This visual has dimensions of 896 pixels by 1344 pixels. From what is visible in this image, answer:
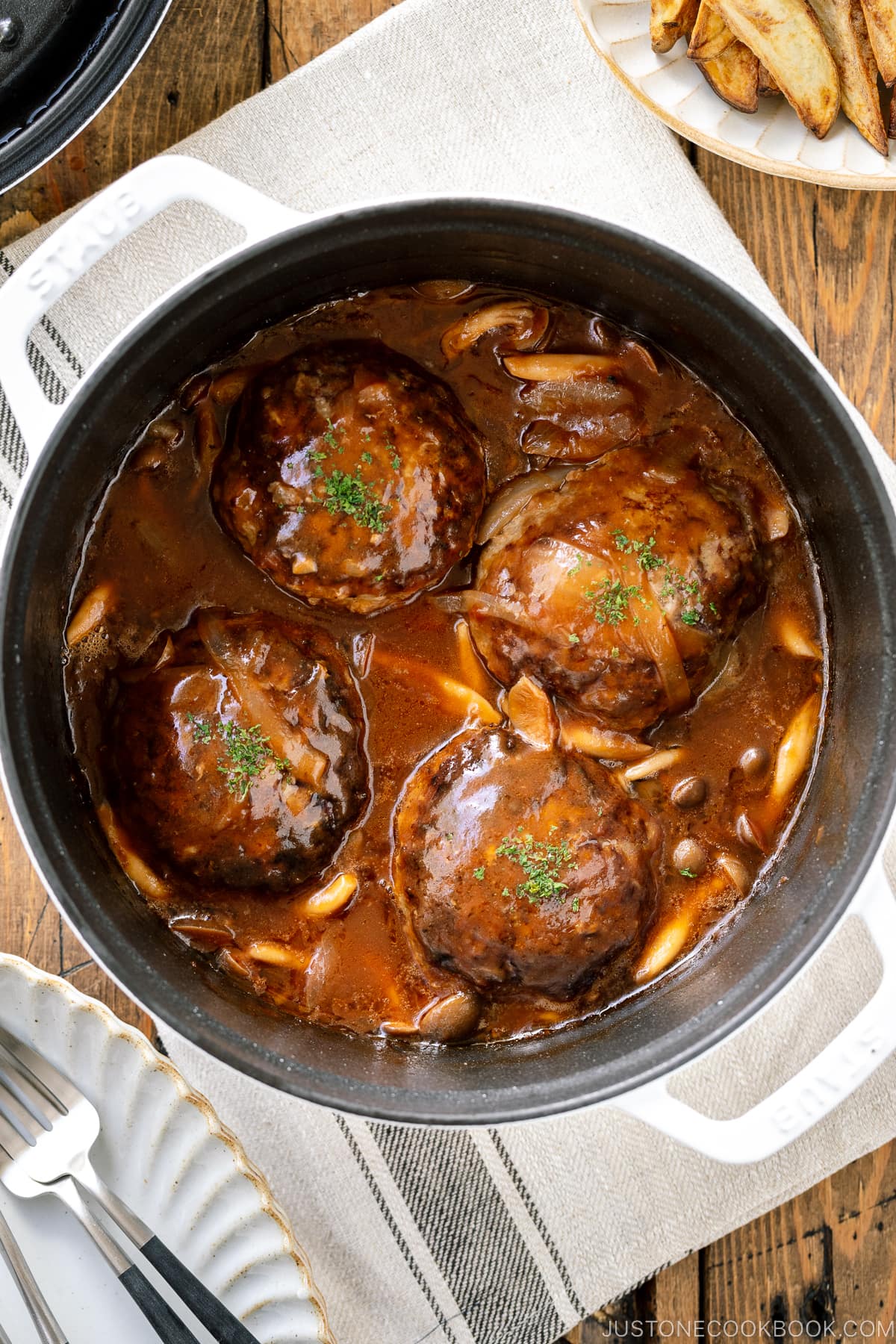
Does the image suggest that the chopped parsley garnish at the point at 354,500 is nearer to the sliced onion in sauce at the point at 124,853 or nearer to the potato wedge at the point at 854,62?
the sliced onion in sauce at the point at 124,853

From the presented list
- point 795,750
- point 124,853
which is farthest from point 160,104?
point 795,750

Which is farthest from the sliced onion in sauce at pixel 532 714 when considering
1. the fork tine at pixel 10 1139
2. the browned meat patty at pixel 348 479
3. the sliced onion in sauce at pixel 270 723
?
the fork tine at pixel 10 1139

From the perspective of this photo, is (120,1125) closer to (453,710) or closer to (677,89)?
(453,710)

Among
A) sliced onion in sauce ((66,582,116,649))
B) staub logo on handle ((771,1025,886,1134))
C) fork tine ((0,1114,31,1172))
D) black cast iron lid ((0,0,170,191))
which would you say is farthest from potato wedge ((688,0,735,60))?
fork tine ((0,1114,31,1172))

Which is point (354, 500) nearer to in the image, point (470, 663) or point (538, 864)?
point (470, 663)

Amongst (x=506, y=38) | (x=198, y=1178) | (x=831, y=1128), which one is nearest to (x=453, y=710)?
(x=198, y=1178)
